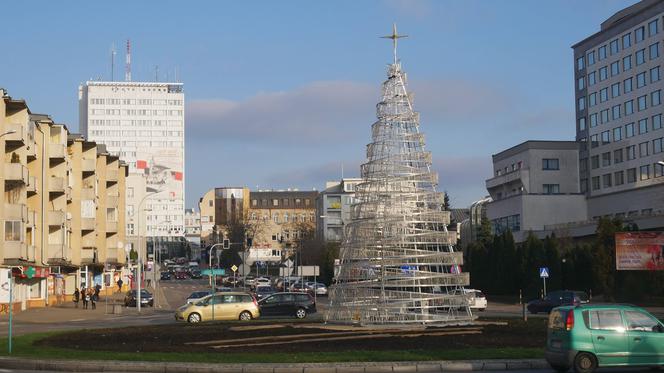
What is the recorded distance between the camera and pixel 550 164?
108000mm

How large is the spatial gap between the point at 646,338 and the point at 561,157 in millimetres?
92049

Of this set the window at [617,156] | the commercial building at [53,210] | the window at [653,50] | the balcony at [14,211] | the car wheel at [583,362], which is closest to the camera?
the car wheel at [583,362]

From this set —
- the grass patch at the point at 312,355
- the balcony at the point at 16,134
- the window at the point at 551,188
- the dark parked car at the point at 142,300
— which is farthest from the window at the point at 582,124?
the grass patch at the point at 312,355

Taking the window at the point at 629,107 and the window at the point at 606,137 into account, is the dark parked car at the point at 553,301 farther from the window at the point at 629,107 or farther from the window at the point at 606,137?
the window at the point at 606,137

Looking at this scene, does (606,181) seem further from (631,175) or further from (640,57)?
(640,57)

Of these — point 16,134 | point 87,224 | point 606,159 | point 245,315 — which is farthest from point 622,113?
point 245,315

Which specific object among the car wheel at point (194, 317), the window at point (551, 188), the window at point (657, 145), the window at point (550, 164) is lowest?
the car wheel at point (194, 317)

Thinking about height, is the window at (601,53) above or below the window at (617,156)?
above

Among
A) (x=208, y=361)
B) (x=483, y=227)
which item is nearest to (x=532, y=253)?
(x=483, y=227)

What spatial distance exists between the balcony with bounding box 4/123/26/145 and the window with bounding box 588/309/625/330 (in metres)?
50.1

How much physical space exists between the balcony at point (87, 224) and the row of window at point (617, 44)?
6024cm

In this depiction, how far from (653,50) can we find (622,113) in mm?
10087

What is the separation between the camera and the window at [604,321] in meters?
19.1

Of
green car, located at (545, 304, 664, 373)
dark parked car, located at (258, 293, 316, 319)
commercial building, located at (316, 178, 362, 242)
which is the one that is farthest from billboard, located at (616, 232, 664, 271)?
commercial building, located at (316, 178, 362, 242)
